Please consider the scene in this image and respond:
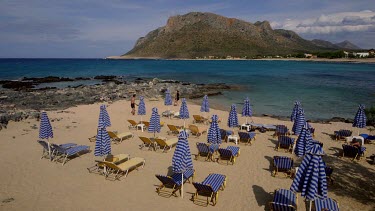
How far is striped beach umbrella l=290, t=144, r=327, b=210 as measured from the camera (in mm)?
7352

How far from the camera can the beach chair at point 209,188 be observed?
9.04m

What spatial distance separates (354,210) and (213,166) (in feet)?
17.7

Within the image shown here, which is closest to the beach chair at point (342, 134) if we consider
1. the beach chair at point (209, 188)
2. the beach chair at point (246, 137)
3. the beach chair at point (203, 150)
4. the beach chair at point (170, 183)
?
the beach chair at point (246, 137)

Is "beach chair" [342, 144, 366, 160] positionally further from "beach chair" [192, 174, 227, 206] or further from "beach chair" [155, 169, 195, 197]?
"beach chair" [155, 169, 195, 197]

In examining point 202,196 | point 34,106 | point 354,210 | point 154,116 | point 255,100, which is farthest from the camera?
point 255,100

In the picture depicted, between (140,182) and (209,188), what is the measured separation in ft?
9.87

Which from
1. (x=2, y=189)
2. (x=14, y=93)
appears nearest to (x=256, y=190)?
(x=2, y=189)

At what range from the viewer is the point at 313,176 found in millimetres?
7340

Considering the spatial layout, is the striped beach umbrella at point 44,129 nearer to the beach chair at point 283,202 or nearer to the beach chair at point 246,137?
the beach chair at point 246,137

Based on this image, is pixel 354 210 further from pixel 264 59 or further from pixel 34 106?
pixel 264 59

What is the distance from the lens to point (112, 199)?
945 centimetres

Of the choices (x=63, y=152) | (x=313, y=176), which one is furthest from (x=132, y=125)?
(x=313, y=176)

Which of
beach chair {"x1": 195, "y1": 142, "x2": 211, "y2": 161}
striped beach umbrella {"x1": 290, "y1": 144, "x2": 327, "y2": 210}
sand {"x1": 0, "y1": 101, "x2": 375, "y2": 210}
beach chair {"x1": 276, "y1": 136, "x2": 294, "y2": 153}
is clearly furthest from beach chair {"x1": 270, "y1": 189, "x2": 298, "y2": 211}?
beach chair {"x1": 276, "y1": 136, "x2": 294, "y2": 153}

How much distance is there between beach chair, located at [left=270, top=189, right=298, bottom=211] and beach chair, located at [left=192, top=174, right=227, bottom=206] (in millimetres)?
Result: 1752
